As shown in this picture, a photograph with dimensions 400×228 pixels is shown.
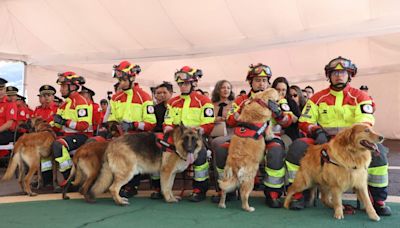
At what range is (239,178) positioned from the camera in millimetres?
3785

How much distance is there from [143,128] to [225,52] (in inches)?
229

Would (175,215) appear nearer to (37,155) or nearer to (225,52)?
(37,155)

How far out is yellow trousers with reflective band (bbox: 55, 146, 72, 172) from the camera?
16.1 feet

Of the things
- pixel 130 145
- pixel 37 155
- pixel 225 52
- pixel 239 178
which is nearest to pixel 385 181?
pixel 239 178

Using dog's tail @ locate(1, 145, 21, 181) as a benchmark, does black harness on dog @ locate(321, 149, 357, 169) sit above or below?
above

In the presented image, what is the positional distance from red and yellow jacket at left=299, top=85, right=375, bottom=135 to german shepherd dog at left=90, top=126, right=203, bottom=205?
1.37m

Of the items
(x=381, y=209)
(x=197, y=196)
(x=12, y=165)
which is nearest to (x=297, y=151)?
(x=381, y=209)

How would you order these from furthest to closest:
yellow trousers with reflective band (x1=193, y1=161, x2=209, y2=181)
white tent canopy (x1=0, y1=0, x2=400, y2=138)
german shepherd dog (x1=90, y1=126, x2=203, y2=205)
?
white tent canopy (x1=0, y1=0, x2=400, y2=138) < yellow trousers with reflective band (x1=193, y1=161, x2=209, y2=181) < german shepherd dog (x1=90, y1=126, x2=203, y2=205)

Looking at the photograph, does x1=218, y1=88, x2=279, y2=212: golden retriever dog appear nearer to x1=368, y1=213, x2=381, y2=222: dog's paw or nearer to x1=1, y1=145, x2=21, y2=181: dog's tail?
x1=368, y1=213, x2=381, y2=222: dog's paw

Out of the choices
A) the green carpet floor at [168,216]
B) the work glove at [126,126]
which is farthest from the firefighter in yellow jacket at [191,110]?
the green carpet floor at [168,216]

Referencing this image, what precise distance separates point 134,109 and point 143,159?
0.90m

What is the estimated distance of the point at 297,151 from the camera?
394 cm

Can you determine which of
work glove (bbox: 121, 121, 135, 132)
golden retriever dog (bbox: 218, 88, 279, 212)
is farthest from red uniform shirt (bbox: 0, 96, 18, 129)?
golden retriever dog (bbox: 218, 88, 279, 212)

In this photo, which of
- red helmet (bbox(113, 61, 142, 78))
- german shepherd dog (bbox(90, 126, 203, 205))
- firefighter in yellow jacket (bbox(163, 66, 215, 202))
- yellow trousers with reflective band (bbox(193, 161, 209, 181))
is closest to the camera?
german shepherd dog (bbox(90, 126, 203, 205))
